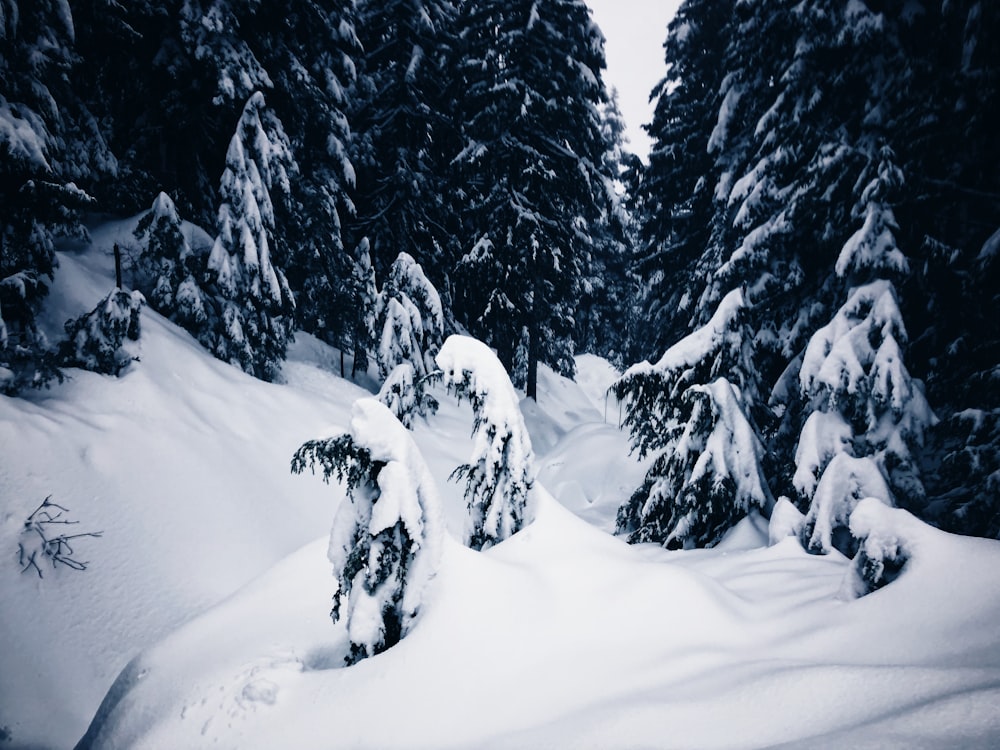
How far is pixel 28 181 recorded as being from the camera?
5785 mm

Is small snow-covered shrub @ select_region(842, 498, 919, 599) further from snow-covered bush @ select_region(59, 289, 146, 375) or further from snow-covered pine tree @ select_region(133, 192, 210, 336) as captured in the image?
snow-covered pine tree @ select_region(133, 192, 210, 336)

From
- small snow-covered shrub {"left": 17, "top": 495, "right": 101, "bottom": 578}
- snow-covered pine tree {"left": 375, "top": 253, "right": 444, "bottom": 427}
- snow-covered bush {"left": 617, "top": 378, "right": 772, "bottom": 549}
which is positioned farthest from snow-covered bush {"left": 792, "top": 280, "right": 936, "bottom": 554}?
small snow-covered shrub {"left": 17, "top": 495, "right": 101, "bottom": 578}

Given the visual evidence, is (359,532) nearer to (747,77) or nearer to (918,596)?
(918,596)

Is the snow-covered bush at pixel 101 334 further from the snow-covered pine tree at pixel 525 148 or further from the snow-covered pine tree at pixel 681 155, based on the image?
the snow-covered pine tree at pixel 681 155

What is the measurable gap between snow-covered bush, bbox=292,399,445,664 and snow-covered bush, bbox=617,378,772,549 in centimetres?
401

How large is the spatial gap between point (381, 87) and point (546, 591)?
17.0 m

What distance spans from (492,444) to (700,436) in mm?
3314

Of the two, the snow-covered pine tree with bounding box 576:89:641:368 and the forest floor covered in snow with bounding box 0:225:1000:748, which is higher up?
the snow-covered pine tree with bounding box 576:89:641:368

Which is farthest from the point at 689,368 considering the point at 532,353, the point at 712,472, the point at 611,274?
the point at 611,274

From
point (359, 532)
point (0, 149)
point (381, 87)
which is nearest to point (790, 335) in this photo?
point (359, 532)

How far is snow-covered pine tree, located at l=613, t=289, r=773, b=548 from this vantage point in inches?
225

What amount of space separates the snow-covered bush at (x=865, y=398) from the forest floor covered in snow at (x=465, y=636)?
1.28 metres

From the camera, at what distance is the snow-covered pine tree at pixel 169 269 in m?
9.10

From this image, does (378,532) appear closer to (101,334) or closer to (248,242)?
(101,334)
